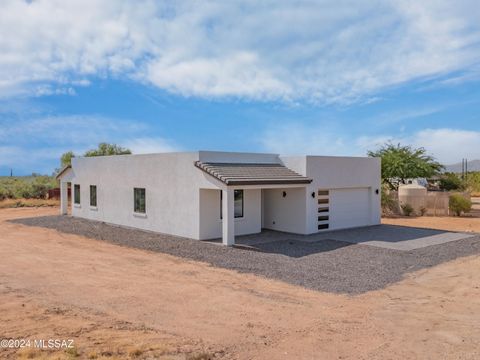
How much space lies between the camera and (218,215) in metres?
17.5

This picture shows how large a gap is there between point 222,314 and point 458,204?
80.6 ft

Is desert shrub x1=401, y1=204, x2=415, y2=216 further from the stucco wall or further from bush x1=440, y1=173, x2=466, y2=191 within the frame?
bush x1=440, y1=173, x2=466, y2=191

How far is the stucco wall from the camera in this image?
17.0 m

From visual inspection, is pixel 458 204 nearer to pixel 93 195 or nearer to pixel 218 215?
pixel 218 215

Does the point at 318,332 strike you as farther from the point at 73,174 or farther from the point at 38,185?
the point at 38,185

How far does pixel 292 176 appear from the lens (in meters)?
18.1

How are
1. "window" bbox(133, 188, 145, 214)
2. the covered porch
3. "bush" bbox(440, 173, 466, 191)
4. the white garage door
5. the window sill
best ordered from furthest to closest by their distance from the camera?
"bush" bbox(440, 173, 466, 191), "window" bbox(133, 188, 145, 214), the window sill, the white garage door, the covered porch

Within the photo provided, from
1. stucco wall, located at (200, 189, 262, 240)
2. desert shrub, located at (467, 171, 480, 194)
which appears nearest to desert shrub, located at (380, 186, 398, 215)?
stucco wall, located at (200, 189, 262, 240)

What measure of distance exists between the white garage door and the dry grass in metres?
25.8

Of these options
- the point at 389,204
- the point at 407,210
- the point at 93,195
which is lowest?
the point at 407,210

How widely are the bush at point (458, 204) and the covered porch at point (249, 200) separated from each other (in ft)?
48.7

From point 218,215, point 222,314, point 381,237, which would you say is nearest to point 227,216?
point 218,215

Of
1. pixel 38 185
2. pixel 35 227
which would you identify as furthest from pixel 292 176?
pixel 38 185

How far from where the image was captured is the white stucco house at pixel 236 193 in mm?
16889
